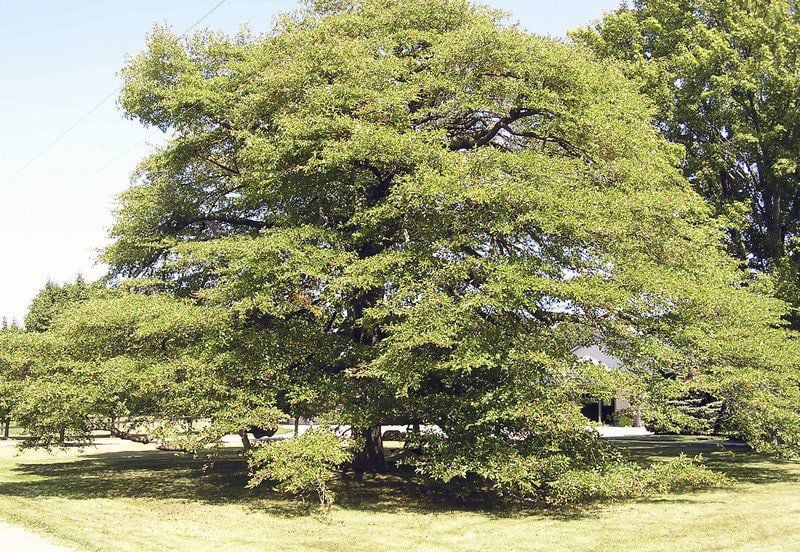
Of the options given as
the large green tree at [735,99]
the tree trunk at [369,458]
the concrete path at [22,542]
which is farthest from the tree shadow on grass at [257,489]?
the large green tree at [735,99]

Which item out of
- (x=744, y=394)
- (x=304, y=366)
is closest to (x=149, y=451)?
(x=304, y=366)

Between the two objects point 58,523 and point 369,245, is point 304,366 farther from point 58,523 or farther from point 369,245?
point 58,523

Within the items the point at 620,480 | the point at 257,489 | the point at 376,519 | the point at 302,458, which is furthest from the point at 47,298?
the point at 620,480

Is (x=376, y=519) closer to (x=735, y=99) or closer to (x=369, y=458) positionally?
(x=369, y=458)

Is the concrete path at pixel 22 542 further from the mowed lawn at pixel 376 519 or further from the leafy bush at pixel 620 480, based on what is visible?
the leafy bush at pixel 620 480

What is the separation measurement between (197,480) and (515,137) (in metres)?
13.6

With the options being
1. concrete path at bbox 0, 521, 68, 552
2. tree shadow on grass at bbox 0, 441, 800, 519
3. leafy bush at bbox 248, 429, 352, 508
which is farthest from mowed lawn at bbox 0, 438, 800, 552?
leafy bush at bbox 248, 429, 352, 508

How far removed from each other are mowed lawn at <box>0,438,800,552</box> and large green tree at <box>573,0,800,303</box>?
31.9ft

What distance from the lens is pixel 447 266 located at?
47.2ft

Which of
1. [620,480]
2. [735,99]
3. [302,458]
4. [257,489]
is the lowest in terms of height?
[257,489]

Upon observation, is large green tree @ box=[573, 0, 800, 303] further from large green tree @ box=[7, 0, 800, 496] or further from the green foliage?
the green foliage

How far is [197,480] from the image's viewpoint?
827 inches

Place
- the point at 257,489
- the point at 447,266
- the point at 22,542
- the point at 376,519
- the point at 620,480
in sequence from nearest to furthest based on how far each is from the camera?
the point at 22,542
the point at 620,480
the point at 376,519
the point at 447,266
the point at 257,489

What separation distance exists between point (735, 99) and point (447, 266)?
16446 millimetres
